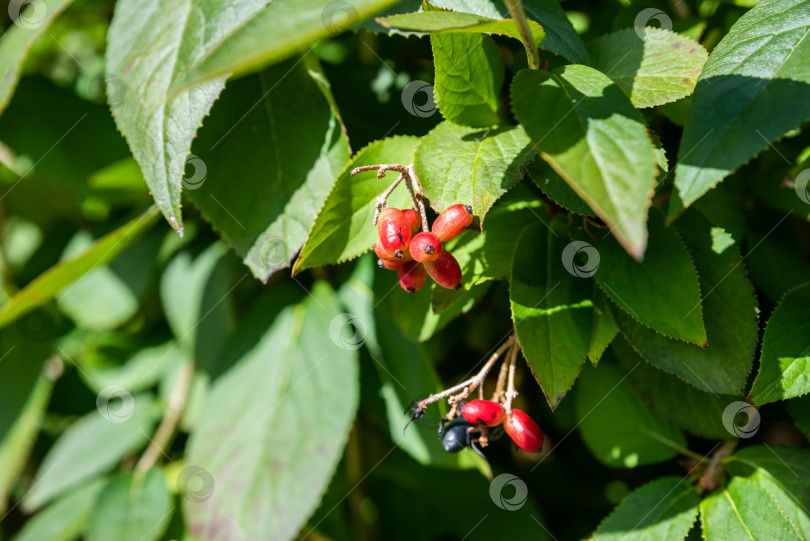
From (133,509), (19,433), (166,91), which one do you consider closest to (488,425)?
(166,91)

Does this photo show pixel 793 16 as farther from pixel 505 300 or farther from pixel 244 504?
pixel 244 504

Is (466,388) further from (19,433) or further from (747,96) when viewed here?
(19,433)

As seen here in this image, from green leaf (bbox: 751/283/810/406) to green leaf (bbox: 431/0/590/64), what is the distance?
0.43 meters

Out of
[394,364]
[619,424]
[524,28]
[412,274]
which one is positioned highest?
[524,28]

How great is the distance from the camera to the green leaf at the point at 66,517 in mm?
1620

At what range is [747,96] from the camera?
2.31 feet

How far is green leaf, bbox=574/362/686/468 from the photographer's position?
1130mm

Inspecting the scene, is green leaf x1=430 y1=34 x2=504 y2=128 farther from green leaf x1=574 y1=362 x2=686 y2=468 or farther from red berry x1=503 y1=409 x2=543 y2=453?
green leaf x1=574 y1=362 x2=686 y2=468

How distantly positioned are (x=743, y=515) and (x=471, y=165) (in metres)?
0.63

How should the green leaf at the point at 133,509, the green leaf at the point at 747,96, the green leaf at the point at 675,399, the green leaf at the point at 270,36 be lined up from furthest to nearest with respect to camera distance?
1. the green leaf at the point at 133,509
2. the green leaf at the point at 675,399
3. the green leaf at the point at 747,96
4. the green leaf at the point at 270,36

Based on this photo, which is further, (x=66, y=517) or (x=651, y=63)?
(x=66, y=517)

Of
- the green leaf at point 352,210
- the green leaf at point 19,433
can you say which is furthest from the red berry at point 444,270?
the green leaf at point 19,433

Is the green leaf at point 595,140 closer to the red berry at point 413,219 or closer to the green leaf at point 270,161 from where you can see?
the red berry at point 413,219

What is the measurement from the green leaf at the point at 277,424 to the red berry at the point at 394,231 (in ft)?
1.78
